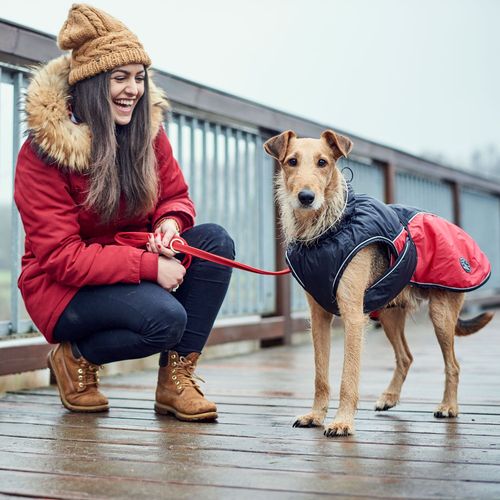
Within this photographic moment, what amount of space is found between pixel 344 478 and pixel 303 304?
3828mm

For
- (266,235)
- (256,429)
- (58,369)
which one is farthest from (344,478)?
(266,235)

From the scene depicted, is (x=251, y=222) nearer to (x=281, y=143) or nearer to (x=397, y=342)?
(x=397, y=342)

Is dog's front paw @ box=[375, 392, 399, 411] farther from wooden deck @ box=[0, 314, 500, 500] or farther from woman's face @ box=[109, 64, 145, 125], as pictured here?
woman's face @ box=[109, 64, 145, 125]

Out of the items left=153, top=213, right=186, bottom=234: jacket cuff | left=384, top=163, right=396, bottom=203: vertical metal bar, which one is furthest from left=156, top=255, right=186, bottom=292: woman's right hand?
left=384, top=163, right=396, bottom=203: vertical metal bar

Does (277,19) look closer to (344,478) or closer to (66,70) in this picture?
(66,70)

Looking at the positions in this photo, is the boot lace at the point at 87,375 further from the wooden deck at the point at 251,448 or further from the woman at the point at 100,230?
the wooden deck at the point at 251,448

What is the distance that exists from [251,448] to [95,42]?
144cm

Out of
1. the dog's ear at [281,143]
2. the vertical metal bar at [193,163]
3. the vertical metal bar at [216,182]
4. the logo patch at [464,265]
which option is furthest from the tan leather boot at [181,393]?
the vertical metal bar at [216,182]

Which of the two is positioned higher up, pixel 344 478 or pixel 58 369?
pixel 58 369

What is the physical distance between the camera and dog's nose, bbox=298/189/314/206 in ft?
7.81

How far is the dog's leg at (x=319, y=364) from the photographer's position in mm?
2396

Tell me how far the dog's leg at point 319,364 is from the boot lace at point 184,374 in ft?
1.41

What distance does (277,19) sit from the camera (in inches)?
561

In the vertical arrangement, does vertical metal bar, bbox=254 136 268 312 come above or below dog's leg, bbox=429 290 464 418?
above
